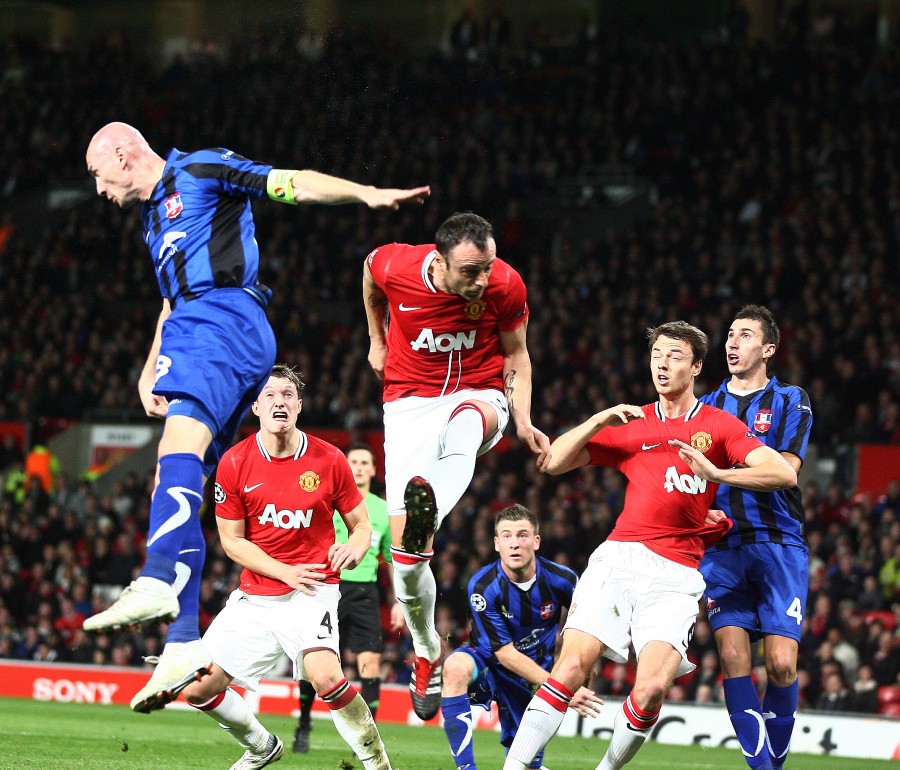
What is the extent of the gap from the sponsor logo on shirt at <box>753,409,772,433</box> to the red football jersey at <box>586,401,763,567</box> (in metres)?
0.66

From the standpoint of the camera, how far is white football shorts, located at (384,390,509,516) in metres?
7.12

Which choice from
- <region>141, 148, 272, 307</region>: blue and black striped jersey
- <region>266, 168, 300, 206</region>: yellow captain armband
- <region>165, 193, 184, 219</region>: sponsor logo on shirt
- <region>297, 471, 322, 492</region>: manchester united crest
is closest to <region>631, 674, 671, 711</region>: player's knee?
<region>297, 471, 322, 492</region>: manchester united crest

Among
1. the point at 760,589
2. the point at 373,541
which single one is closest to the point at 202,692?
the point at 373,541

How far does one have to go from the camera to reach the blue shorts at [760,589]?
7688 mm

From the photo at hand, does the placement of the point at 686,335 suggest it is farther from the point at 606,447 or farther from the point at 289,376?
the point at 289,376

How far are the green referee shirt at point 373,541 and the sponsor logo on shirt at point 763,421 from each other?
3.47 meters

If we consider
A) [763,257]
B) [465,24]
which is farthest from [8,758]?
[465,24]

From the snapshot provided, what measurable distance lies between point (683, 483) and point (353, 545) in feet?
6.27

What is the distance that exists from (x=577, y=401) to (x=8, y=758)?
1070 cm

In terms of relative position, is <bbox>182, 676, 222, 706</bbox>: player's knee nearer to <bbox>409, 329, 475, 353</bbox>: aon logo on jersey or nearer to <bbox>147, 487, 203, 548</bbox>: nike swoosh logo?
<bbox>147, 487, 203, 548</bbox>: nike swoosh logo

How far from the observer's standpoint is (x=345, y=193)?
5.36 metres

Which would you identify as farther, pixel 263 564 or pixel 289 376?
pixel 289 376

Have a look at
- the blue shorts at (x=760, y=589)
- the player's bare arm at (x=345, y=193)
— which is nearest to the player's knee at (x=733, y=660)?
the blue shorts at (x=760, y=589)

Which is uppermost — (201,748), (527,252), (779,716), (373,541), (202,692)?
(527,252)
